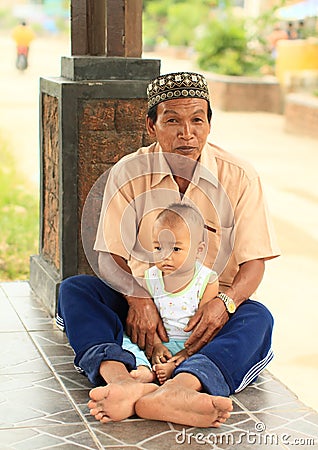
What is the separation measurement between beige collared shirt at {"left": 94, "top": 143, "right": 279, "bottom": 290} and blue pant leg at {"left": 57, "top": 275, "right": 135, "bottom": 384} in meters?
0.14

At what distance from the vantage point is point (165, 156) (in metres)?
3.26

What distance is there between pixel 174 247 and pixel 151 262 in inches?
9.5

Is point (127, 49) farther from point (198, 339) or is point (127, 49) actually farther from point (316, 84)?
point (316, 84)

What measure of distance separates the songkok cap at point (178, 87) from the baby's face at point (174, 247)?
462mm

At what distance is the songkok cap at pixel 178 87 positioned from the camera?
3.16m

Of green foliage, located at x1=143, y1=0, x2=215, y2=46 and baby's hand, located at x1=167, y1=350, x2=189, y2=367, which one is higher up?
green foliage, located at x1=143, y1=0, x2=215, y2=46

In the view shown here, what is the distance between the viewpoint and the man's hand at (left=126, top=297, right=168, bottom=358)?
125 inches

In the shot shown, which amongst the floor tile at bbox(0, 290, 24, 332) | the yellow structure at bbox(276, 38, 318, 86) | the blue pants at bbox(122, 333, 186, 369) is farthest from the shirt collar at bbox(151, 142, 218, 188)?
the yellow structure at bbox(276, 38, 318, 86)

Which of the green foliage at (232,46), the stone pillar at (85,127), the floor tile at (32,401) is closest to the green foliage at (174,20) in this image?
the green foliage at (232,46)

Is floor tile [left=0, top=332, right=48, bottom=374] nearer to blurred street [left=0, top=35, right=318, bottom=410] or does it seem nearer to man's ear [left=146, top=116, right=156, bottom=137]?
man's ear [left=146, top=116, right=156, bottom=137]

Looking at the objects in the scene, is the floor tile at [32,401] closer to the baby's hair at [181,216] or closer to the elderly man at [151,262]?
the elderly man at [151,262]

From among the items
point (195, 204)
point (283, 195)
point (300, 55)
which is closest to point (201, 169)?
point (195, 204)

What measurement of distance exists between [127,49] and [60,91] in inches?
14.7

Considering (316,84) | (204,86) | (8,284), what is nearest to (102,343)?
(204,86)
